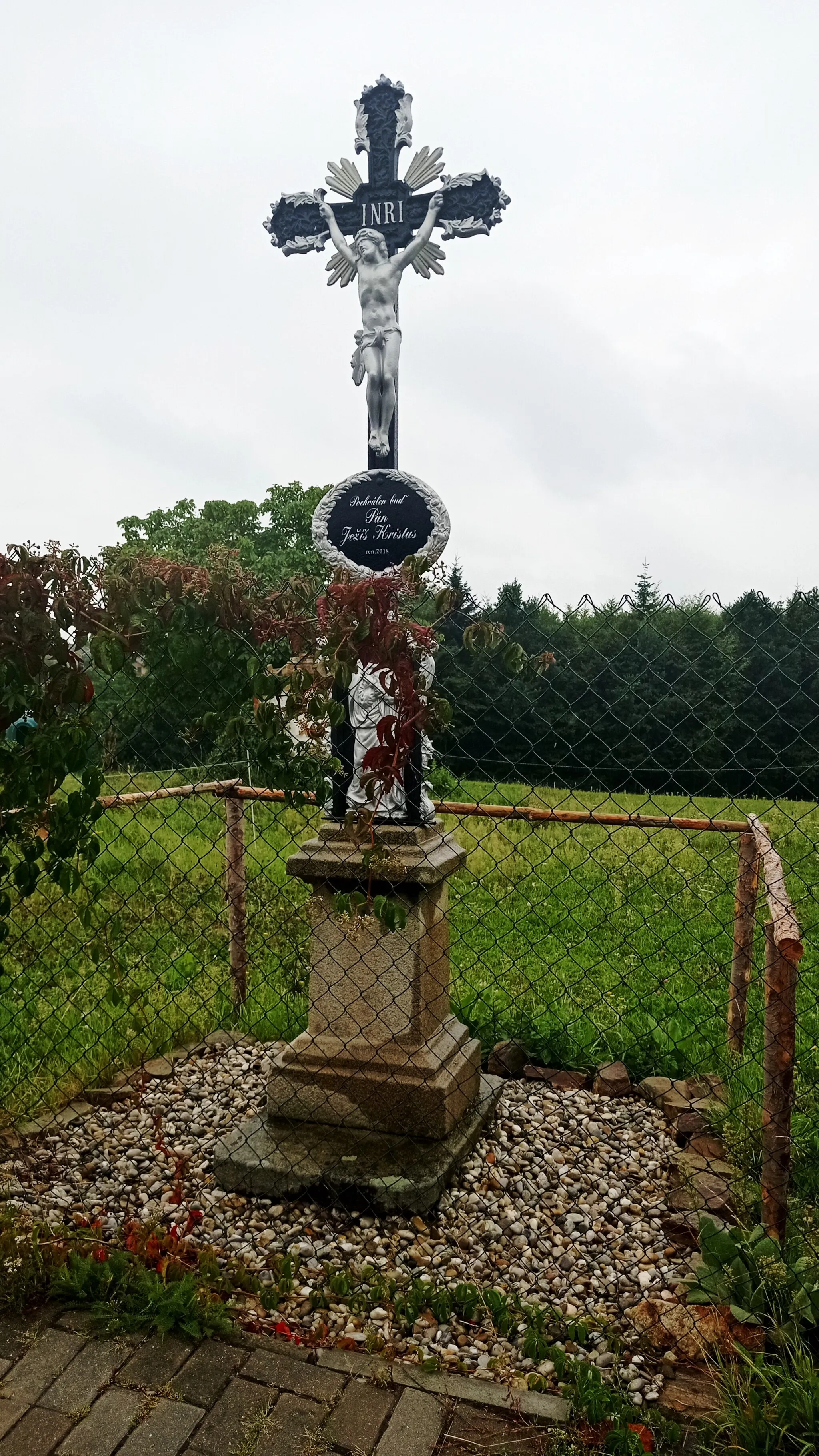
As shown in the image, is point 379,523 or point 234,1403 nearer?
point 234,1403

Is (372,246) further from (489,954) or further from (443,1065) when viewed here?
(489,954)

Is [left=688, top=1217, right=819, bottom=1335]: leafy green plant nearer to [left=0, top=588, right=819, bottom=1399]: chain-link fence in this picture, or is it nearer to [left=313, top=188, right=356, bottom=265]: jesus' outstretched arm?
[left=0, top=588, right=819, bottom=1399]: chain-link fence

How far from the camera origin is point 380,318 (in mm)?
3426

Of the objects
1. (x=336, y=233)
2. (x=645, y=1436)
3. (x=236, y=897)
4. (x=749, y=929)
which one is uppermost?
(x=336, y=233)

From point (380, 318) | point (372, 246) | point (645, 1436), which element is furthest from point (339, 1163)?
point (372, 246)

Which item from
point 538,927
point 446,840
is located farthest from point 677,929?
point 446,840

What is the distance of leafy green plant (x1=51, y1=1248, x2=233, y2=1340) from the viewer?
2.11m

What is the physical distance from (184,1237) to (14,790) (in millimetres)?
1484

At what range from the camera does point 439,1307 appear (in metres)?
2.32

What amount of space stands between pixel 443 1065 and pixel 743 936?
1.40 metres

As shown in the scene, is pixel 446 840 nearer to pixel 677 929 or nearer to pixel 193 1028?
pixel 193 1028

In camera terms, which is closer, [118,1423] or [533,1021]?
[118,1423]

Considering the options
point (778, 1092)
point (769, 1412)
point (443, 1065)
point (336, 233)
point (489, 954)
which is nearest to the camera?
point (769, 1412)

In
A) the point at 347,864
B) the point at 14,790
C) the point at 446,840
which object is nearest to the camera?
the point at 14,790
